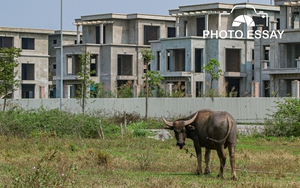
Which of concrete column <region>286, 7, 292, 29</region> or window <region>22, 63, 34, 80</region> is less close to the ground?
concrete column <region>286, 7, 292, 29</region>

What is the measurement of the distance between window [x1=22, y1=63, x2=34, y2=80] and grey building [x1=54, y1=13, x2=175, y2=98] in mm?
4573

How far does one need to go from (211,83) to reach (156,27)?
16.3m

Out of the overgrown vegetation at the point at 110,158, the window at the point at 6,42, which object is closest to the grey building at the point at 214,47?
the window at the point at 6,42

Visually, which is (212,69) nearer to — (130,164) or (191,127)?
(130,164)

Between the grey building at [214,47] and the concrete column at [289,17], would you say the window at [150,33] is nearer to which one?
the grey building at [214,47]

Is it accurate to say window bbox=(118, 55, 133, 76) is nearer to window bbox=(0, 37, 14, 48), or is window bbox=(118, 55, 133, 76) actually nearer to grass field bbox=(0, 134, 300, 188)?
window bbox=(0, 37, 14, 48)

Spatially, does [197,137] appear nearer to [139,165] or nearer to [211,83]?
[139,165]

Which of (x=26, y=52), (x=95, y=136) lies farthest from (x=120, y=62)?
(x=95, y=136)

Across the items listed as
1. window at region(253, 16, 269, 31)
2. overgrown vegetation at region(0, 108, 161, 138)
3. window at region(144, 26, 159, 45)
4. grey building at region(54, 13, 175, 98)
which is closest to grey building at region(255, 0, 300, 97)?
window at region(253, 16, 269, 31)

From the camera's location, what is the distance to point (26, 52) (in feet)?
251

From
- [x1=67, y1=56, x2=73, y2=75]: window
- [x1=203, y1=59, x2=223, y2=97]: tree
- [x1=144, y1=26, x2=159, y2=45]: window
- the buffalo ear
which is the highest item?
[x1=144, y1=26, x2=159, y2=45]: window

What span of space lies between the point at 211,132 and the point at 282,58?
41243 mm

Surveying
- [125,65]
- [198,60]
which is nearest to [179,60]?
[198,60]

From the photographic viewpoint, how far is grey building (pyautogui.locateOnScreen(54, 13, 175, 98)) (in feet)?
234
